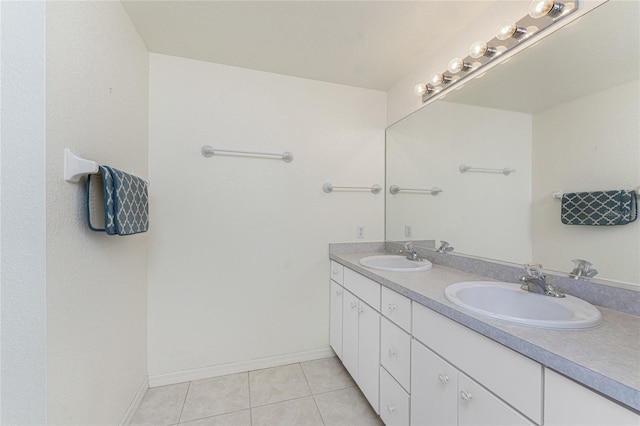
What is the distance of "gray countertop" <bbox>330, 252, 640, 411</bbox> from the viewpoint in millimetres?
500

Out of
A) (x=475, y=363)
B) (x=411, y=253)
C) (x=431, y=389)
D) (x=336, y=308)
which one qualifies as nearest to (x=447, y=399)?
(x=431, y=389)

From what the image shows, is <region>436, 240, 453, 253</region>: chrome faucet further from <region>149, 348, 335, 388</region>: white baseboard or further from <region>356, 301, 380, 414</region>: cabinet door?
<region>149, 348, 335, 388</region>: white baseboard

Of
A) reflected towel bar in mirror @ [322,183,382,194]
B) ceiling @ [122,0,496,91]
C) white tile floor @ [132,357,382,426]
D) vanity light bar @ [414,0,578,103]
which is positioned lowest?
white tile floor @ [132,357,382,426]

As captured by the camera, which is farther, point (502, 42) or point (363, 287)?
point (363, 287)

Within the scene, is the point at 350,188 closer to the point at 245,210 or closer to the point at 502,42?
the point at 245,210

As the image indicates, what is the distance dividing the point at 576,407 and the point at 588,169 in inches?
33.7

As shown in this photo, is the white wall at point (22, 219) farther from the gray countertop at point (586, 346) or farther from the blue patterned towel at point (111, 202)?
the gray countertop at point (586, 346)

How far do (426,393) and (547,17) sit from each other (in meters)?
1.63

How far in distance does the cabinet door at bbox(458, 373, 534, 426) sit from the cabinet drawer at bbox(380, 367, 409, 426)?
0.34 meters

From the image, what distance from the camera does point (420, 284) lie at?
1.16 meters

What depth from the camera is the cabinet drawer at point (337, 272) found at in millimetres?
1816

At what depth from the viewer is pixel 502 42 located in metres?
1.20

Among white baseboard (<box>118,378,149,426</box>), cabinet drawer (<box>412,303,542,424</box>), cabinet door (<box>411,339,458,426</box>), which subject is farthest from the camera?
white baseboard (<box>118,378,149,426</box>)

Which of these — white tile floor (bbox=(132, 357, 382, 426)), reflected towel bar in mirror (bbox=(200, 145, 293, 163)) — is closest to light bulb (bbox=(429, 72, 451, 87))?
reflected towel bar in mirror (bbox=(200, 145, 293, 163))
